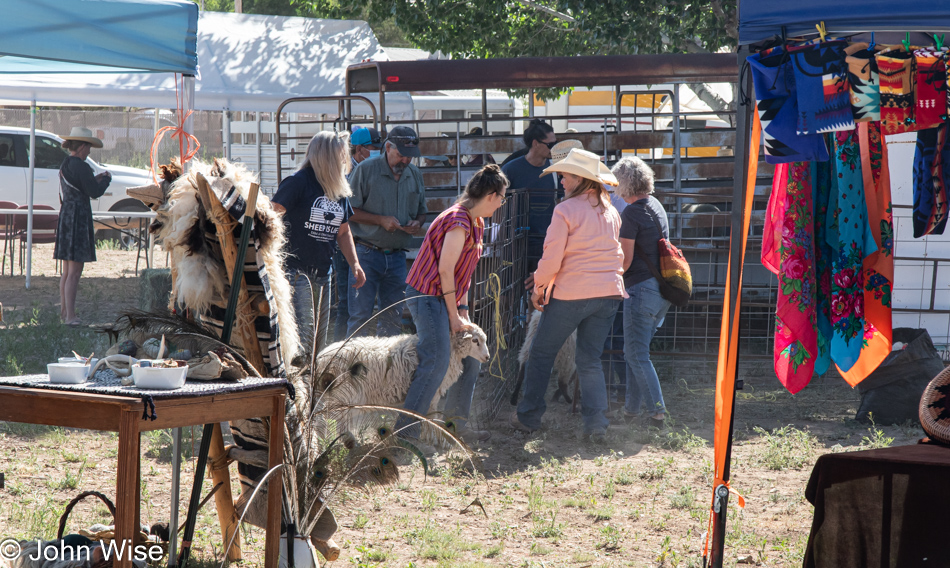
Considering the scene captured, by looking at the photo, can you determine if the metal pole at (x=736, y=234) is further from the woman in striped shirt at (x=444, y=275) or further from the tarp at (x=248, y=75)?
the tarp at (x=248, y=75)

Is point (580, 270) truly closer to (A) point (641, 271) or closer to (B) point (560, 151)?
(A) point (641, 271)

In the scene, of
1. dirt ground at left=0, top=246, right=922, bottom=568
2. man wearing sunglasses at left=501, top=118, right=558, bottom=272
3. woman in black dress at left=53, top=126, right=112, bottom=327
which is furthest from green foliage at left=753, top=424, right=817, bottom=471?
woman in black dress at left=53, top=126, right=112, bottom=327

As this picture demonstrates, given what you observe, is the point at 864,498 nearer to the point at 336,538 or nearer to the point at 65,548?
the point at 336,538

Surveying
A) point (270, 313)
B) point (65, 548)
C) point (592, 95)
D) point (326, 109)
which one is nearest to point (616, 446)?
point (270, 313)

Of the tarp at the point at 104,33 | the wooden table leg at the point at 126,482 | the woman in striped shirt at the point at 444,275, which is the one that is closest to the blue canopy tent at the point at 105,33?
the tarp at the point at 104,33

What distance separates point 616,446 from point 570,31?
9.37 m

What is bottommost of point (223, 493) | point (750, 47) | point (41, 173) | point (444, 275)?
point (223, 493)

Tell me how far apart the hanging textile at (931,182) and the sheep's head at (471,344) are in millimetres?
2812

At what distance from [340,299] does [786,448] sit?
3800 millimetres

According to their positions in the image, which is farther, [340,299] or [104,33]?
[340,299]

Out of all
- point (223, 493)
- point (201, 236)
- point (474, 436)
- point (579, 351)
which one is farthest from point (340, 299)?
point (201, 236)

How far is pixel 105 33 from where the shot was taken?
5.19 m

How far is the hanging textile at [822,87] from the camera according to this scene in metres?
3.15

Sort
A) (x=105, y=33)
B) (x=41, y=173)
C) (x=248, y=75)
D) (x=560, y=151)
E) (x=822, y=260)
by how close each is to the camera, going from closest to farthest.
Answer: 1. (x=822, y=260)
2. (x=105, y=33)
3. (x=560, y=151)
4. (x=248, y=75)
5. (x=41, y=173)
